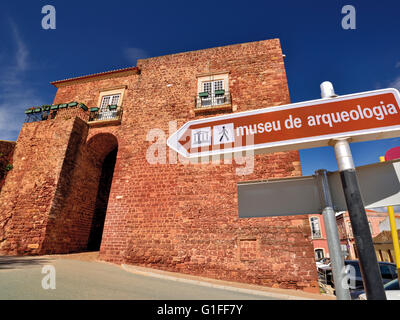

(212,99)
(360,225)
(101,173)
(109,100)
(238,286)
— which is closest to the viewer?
(360,225)

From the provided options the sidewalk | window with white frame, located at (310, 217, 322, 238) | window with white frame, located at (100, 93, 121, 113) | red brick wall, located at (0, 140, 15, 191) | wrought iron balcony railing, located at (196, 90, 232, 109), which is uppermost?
window with white frame, located at (100, 93, 121, 113)

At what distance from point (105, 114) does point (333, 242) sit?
11834 mm

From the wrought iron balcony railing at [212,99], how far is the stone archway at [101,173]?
4.73m

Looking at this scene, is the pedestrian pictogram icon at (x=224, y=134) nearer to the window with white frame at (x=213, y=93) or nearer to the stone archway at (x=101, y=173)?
the window with white frame at (x=213, y=93)

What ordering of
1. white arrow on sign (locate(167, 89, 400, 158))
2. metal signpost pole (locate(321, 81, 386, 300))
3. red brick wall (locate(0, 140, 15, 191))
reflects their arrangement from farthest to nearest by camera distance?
red brick wall (locate(0, 140, 15, 191)) → white arrow on sign (locate(167, 89, 400, 158)) → metal signpost pole (locate(321, 81, 386, 300))

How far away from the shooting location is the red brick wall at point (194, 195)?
6.77 meters

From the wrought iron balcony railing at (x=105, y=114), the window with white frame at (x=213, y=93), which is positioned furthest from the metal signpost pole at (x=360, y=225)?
the wrought iron balcony railing at (x=105, y=114)

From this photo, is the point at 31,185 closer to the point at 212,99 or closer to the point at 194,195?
the point at 194,195

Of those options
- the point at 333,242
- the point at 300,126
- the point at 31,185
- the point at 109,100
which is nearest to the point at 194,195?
the point at 300,126

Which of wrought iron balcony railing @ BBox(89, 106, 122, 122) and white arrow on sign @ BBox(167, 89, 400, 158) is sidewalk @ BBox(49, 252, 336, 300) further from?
wrought iron balcony railing @ BBox(89, 106, 122, 122)

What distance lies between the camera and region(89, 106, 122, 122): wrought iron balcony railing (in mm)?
10836

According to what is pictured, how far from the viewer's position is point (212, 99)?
31.6 feet

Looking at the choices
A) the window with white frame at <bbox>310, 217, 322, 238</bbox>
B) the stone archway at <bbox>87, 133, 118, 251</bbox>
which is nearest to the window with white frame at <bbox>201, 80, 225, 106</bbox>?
the stone archway at <bbox>87, 133, 118, 251</bbox>

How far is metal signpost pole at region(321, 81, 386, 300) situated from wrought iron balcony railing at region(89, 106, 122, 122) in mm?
10739
